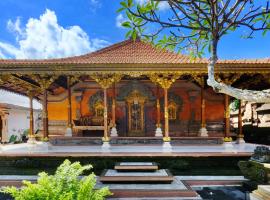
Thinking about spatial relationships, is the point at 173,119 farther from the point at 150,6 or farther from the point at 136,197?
the point at 150,6

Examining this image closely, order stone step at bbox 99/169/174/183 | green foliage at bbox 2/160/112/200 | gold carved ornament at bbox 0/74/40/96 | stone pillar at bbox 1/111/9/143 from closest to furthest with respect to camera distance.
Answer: green foliage at bbox 2/160/112/200 → stone step at bbox 99/169/174/183 → gold carved ornament at bbox 0/74/40/96 → stone pillar at bbox 1/111/9/143

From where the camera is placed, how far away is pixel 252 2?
496 centimetres

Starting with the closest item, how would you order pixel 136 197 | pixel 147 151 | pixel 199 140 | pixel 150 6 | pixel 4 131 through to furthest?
pixel 150 6 → pixel 136 197 → pixel 147 151 → pixel 199 140 → pixel 4 131

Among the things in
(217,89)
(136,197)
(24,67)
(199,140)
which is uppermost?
(24,67)

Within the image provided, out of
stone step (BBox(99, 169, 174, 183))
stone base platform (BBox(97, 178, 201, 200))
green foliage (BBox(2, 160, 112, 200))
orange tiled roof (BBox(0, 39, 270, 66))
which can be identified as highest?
orange tiled roof (BBox(0, 39, 270, 66))

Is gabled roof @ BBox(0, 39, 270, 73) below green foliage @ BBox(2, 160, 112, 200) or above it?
above

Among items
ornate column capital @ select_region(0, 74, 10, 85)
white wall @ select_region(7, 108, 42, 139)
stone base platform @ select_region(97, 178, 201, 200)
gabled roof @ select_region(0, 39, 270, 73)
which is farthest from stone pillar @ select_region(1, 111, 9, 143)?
stone base platform @ select_region(97, 178, 201, 200)

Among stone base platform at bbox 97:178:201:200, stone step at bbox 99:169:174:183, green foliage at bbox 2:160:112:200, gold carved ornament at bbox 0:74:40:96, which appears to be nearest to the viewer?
green foliage at bbox 2:160:112:200

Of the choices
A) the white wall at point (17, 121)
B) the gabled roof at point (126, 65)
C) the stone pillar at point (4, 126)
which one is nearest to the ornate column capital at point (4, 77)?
the gabled roof at point (126, 65)

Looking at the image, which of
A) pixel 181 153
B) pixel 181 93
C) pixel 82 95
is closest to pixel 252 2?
pixel 181 153

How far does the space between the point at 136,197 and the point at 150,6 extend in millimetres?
4328

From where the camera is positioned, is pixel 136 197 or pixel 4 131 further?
pixel 4 131

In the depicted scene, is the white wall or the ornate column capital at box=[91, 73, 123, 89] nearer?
the ornate column capital at box=[91, 73, 123, 89]

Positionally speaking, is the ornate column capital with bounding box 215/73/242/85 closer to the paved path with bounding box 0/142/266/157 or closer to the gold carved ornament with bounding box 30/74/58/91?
the paved path with bounding box 0/142/266/157
